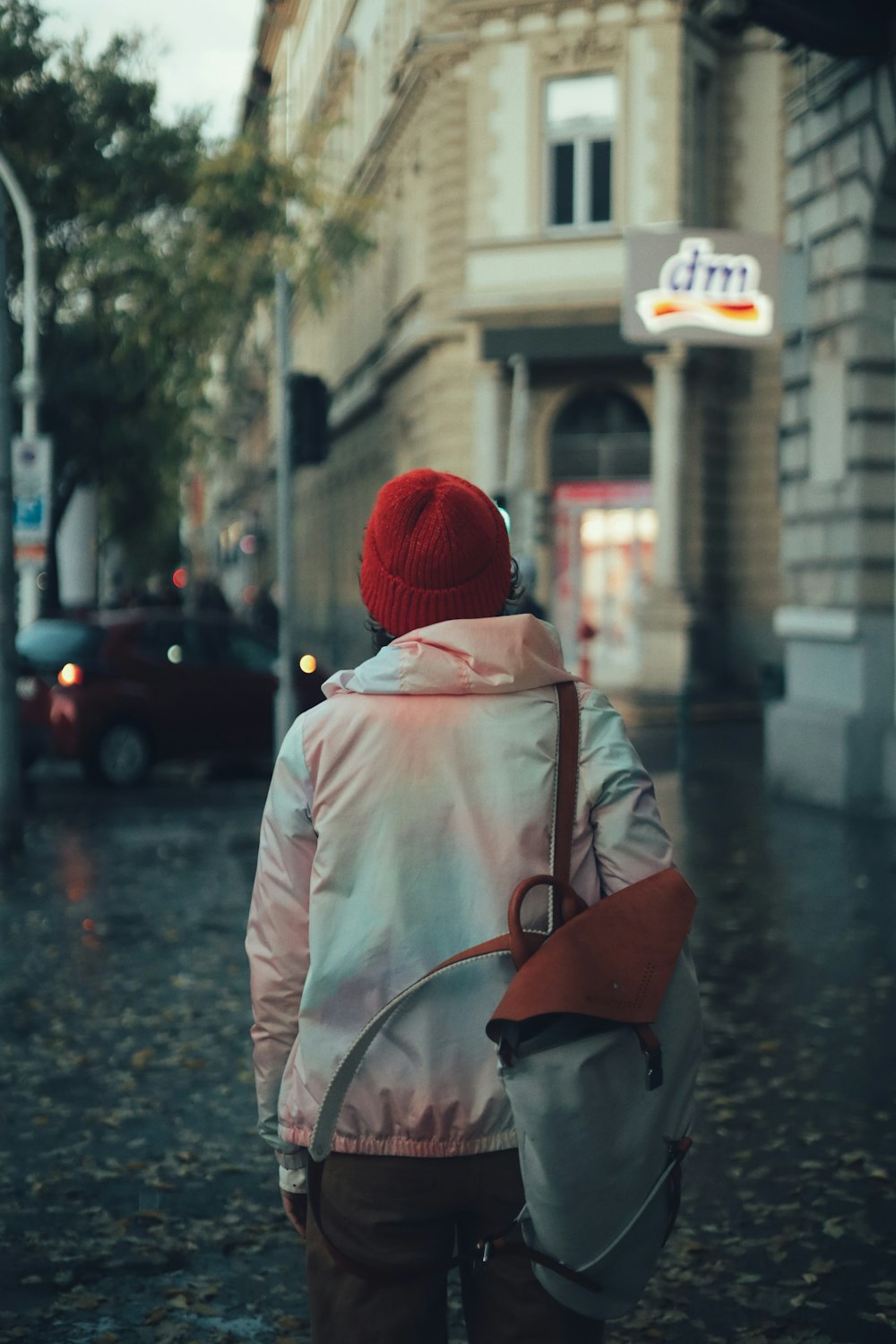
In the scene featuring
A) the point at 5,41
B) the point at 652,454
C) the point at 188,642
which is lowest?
the point at 188,642

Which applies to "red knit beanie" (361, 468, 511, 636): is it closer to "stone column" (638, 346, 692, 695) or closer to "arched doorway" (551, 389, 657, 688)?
"stone column" (638, 346, 692, 695)

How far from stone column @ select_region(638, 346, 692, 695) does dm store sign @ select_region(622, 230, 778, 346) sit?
12.4 metres

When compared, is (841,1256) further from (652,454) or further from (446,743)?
(652,454)

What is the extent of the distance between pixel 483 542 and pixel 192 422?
91.9 feet

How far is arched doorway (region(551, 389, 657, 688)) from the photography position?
28.8 meters

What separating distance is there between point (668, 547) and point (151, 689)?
12.5 metres

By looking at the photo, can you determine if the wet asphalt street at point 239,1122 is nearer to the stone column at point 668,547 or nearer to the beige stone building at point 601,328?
the stone column at point 668,547

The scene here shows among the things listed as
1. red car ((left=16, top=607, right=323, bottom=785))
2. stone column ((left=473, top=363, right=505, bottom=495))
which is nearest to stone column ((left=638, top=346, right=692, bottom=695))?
stone column ((left=473, top=363, right=505, bottom=495))

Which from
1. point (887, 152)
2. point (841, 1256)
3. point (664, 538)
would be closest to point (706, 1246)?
point (841, 1256)

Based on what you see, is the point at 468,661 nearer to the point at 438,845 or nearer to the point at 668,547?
the point at 438,845

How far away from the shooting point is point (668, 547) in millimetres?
27750

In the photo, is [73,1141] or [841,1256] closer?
[841,1256]

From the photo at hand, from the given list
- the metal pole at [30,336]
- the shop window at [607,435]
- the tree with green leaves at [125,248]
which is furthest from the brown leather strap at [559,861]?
the tree with green leaves at [125,248]

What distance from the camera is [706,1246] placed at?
472 cm
